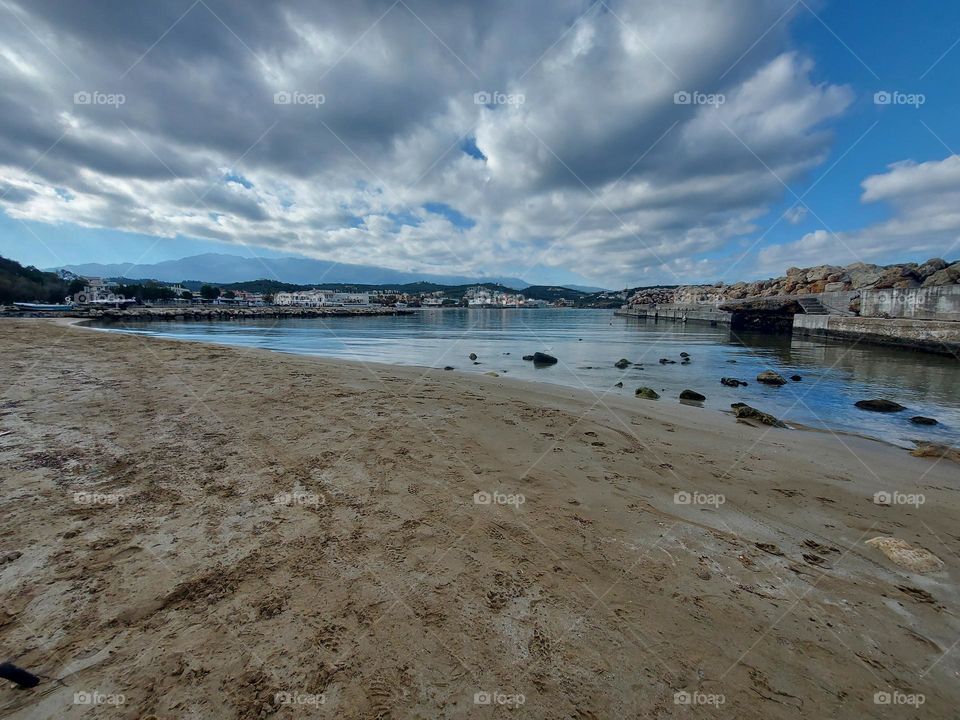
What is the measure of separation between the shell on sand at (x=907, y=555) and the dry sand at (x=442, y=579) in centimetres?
11

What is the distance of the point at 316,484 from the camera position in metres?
4.80

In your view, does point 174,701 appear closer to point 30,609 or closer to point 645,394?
point 30,609

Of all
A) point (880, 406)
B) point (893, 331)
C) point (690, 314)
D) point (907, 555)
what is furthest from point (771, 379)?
point (690, 314)

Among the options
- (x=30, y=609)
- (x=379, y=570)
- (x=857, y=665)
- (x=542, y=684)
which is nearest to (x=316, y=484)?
(x=379, y=570)

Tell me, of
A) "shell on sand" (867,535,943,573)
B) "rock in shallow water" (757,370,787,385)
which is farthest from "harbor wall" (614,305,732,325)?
"shell on sand" (867,535,943,573)

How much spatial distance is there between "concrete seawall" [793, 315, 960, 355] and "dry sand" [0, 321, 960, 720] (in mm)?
27245

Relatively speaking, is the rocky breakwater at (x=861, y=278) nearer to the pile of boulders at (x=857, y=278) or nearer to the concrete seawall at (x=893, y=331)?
the pile of boulders at (x=857, y=278)

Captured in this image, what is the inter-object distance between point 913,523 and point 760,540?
2639 millimetres

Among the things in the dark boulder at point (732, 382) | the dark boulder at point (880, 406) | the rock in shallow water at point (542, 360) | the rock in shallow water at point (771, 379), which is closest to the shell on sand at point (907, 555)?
the dark boulder at point (880, 406)

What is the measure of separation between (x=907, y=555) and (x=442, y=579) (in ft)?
16.2

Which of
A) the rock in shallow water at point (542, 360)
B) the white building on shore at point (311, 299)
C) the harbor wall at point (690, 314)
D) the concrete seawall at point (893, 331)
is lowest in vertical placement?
the rock in shallow water at point (542, 360)

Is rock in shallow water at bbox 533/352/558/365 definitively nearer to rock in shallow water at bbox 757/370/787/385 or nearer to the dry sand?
rock in shallow water at bbox 757/370/787/385

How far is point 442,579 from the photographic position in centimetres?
331

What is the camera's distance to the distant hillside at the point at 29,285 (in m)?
78.0
